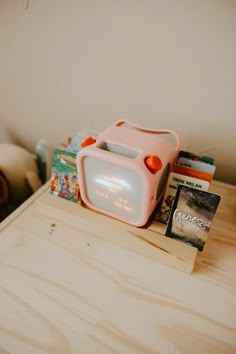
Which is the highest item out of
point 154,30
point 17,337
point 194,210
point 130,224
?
point 154,30

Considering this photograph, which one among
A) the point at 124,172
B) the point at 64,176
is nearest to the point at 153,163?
the point at 124,172

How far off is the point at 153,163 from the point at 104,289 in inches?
10.6

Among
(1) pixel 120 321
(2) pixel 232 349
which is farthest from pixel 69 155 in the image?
(2) pixel 232 349

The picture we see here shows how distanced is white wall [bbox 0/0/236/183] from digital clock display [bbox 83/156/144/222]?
34 centimetres

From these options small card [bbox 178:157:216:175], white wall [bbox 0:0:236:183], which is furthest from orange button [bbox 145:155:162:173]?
white wall [bbox 0:0:236:183]

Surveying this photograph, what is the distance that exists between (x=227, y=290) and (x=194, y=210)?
0.18 m

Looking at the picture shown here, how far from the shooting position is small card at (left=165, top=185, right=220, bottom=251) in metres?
0.53

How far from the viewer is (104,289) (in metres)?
0.50

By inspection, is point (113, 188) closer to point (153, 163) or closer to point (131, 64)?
point (153, 163)

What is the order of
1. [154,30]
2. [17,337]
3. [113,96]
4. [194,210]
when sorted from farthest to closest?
[113,96] < [154,30] < [194,210] < [17,337]

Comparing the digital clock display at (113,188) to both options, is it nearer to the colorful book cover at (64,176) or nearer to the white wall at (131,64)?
the colorful book cover at (64,176)

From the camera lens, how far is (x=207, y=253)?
0.59 metres

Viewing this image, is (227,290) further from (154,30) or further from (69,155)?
(154,30)

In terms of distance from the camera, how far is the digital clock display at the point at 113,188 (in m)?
0.56
